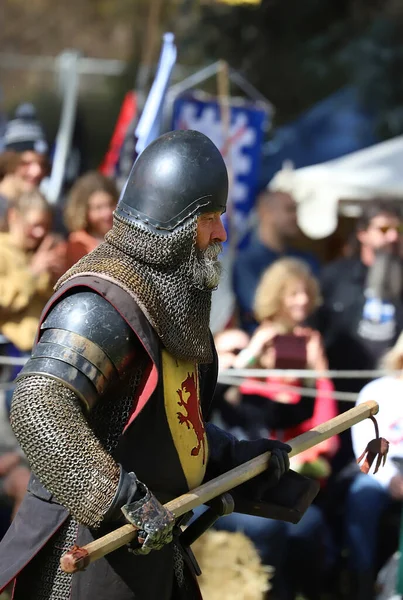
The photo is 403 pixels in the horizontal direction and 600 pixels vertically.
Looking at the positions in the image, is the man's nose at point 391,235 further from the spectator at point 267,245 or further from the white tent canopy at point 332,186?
the white tent canopy at point 332,186

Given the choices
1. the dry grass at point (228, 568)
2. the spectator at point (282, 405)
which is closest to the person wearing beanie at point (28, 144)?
the spectator at point (282, 405)

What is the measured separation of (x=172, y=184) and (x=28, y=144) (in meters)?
5.03

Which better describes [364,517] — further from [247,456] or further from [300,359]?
[247,456]

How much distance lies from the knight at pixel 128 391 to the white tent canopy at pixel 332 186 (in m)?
4.79

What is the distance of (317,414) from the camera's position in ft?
18.2

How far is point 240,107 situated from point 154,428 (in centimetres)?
494

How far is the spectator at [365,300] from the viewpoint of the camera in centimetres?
602

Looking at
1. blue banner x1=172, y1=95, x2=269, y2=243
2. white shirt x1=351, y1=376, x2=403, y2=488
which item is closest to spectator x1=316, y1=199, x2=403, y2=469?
white shirt x1=351, y1=376, x2=403, y2=488

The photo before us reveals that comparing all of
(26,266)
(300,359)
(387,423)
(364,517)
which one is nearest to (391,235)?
(300,359)

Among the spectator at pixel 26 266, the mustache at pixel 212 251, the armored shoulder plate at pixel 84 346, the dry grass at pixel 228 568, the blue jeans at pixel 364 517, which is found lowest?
the blue jeans at pixel 364 517

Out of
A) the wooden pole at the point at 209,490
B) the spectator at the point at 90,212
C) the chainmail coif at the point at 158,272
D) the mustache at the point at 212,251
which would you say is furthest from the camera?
the spectator at the point at 90,212

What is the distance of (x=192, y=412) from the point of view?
9.64ft

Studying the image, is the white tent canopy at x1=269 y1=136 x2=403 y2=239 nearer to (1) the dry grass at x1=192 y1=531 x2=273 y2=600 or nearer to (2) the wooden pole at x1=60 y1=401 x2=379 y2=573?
(1) the dry grass at x1=192 y1=531 x2=273 y2=600

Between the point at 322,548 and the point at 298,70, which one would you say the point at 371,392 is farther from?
the point at 298,70
